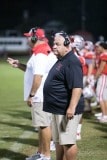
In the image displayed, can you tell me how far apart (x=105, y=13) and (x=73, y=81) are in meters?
63.1

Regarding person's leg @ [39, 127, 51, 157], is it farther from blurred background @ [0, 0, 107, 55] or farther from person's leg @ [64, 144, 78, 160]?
blurred background @ [0, 0, 107, 55]

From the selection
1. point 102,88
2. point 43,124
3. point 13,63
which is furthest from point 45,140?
point 102,88

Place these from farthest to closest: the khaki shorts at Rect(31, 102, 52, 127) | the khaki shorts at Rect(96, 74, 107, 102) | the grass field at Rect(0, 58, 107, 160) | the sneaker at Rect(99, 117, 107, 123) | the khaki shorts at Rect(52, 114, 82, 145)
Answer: the khaki shorts at Rect(96, 74, 107, 102) → the sneaker at Rect(99, 117, 107, 123) → the grass field at Rect(0, 58, 107, 160) → the khaki shorts at Rect(31, 102, 52, 127) → the khaki shorts at Rect(52, 114, 82, 145)

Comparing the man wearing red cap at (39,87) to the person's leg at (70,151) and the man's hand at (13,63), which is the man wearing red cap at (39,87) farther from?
the person's leg at (70,151)

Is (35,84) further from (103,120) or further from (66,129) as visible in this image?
(103,120)

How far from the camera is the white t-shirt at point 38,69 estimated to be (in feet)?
30.5

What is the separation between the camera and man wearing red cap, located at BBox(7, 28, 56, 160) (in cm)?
931

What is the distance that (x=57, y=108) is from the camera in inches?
319

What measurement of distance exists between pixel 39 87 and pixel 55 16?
62851 millimetres

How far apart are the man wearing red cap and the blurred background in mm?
53183

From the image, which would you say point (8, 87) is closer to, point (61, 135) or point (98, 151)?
point (98, 151)

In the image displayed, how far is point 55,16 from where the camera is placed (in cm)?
7181

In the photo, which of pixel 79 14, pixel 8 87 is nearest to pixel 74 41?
pixel 8 87

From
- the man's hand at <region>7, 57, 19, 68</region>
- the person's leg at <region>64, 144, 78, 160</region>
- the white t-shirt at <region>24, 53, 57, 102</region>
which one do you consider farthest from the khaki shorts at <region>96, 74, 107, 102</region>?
the person's leg at <region>64, 144, 78, 160</region>
